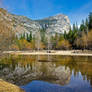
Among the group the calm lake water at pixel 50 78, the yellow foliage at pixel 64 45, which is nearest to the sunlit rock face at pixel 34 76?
the calm lake water at pixel 50 78

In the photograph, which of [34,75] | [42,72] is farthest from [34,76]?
[42,72]

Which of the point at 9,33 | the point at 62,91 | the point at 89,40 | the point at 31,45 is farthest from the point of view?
the point at 31,45

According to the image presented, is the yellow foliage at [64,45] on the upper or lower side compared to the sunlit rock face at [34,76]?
upper

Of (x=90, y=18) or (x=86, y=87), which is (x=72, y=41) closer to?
(x=90, y=18)

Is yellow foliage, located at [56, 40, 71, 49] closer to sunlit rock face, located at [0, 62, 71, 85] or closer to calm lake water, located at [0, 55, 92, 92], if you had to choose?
calm lake water, located at [0, 55, 92, 92]

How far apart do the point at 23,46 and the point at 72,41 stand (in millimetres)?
45859

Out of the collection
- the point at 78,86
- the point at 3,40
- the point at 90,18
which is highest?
the point at 90,18

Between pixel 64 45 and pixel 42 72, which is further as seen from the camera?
pixel 64 45

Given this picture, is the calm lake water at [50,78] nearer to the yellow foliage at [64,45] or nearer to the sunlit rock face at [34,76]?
the sunlit rock face at [34,76]

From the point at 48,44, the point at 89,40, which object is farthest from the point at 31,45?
the point at 89,40

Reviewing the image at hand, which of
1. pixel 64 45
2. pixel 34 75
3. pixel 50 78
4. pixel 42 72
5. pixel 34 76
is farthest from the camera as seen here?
pixel 64 45

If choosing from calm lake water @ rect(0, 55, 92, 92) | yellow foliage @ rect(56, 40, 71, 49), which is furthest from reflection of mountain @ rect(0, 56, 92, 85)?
yellow foliage @ rect(56, 40, 71, 49)

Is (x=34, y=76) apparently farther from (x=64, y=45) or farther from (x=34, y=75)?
(x=64, y=45)

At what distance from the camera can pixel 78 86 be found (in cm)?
1391
